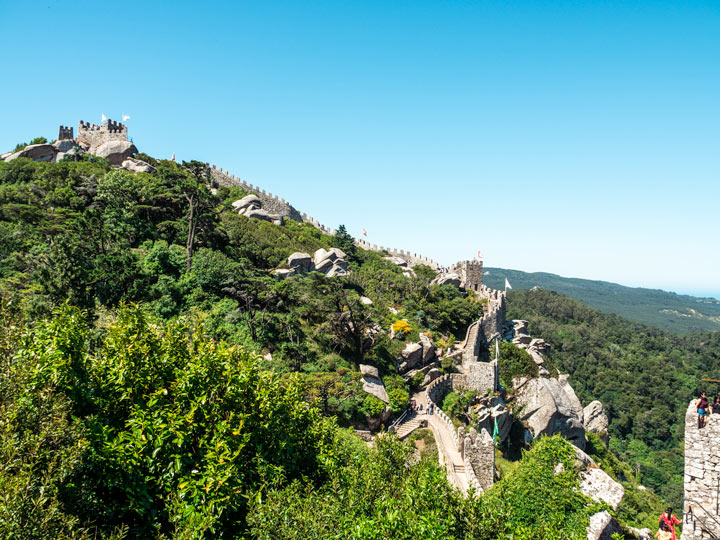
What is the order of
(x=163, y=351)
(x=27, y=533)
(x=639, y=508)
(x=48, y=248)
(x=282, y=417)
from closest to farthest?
(x=27, y=533) → (x=163, y=351) → (x=282, y=417) → (x=48, y=248) → (x=639, y=508)

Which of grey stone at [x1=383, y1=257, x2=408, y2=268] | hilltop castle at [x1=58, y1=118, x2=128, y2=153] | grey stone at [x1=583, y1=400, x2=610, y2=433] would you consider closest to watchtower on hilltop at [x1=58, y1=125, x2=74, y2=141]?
hilltop castle at [x1=58, y1=118, x2=128, y2=153]

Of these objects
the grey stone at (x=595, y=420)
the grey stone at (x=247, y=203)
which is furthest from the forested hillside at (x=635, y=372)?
the grey stone at (x=247, y=203)

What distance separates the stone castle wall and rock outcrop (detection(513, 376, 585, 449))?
74.3 ft

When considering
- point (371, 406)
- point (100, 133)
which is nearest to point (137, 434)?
point (371, 406)

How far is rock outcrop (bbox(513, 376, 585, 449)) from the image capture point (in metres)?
31.7

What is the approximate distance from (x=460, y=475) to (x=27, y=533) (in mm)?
20076

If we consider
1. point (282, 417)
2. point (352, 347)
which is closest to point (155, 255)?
point (352, 347)

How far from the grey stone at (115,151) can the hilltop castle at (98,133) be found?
155 cm

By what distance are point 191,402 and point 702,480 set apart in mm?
11387

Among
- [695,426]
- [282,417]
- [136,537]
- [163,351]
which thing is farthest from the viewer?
[282,417]

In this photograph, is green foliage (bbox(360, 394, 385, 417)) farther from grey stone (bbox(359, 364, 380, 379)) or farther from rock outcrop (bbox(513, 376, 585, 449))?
rock outcrop (bbox(513, 376, 585, 449))

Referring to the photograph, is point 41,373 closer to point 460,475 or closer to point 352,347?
point 460,475

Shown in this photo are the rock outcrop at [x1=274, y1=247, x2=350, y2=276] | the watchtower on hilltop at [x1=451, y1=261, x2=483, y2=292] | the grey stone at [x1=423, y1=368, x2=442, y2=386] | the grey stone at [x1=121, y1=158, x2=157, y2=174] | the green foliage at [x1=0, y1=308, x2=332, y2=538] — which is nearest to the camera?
the green foliage at [x1=0, y1=308, x2=332, y2=538]

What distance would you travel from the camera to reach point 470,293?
169 ft
